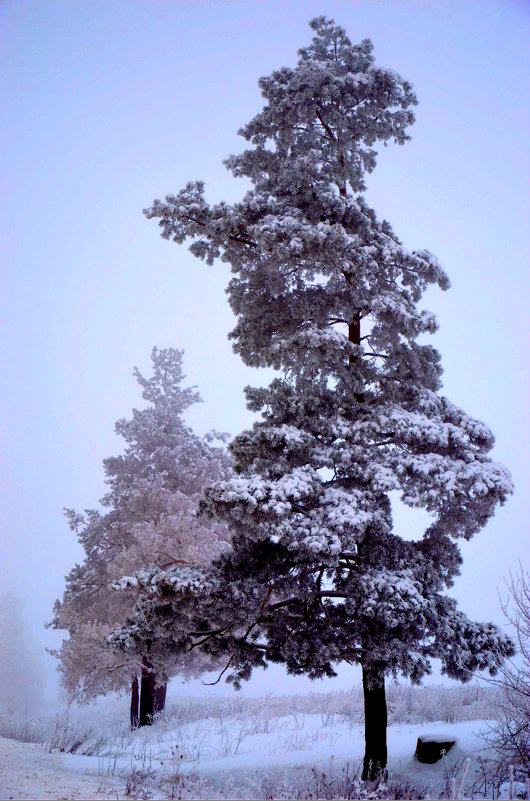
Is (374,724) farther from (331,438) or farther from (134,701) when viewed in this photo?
(134,701)

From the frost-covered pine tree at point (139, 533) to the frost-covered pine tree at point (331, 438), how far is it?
6328mm

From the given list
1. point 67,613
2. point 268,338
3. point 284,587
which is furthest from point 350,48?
point 67,613

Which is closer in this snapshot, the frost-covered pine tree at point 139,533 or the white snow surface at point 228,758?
the white snow surface at point 228,758

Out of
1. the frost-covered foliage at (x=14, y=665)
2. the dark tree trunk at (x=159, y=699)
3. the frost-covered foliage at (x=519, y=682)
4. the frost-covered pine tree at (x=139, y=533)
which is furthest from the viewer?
the frost-covered foliage at (x=14, y=665)

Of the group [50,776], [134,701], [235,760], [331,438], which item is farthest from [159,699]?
[331,438]

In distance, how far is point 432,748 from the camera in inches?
355

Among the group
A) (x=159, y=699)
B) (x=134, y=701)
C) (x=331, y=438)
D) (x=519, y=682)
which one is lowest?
(x=134, y=701)

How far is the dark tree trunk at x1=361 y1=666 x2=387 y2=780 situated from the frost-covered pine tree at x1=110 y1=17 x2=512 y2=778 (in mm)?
32

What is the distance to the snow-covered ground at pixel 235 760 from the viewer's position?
7.07 metres

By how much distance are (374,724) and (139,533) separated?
9.61 meters

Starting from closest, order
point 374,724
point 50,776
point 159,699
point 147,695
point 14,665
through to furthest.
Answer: point 50,776 < point 374,724 < point 147,695 < point 159,699 < point 14,665

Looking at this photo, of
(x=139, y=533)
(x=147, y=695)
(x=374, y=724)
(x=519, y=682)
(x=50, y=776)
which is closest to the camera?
(x=519, y=682)

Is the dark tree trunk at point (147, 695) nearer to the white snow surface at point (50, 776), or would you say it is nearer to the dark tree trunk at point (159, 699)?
Result: the dark tree trunk at point (159, 699)

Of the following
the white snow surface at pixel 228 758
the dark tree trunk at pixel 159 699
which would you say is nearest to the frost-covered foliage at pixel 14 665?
the dark tree trunk at pixel 159 699
